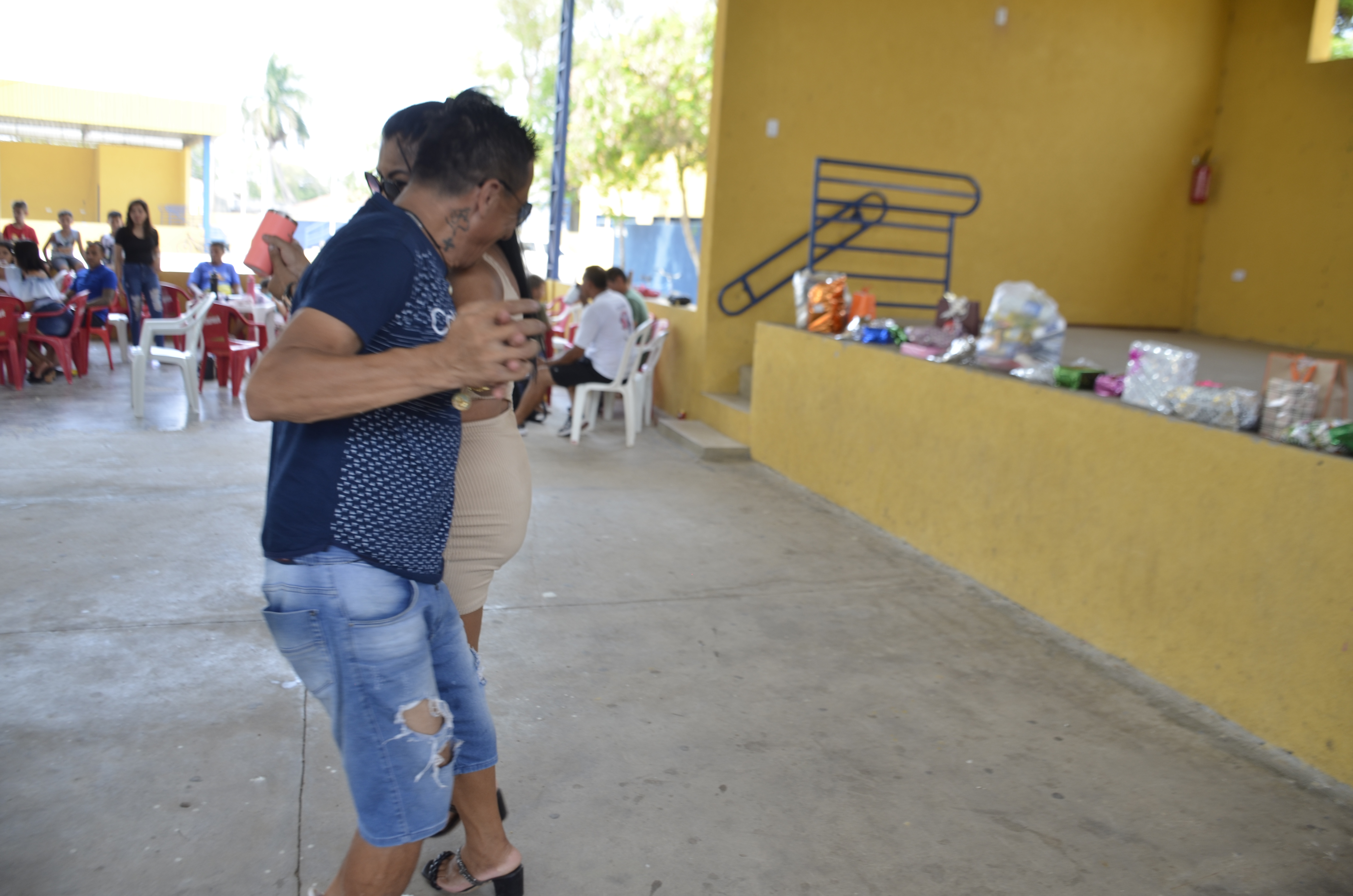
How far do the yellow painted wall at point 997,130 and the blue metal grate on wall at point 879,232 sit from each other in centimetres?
12

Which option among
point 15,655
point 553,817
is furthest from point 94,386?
point 553,817

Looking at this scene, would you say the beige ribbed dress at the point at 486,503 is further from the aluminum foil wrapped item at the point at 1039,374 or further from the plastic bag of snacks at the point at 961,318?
the plastic bag of snacks at the point at 961,318

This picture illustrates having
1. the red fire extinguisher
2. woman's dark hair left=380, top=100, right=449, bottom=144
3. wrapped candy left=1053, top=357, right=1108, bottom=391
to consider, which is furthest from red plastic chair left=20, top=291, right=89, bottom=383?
the red fire extinguisher

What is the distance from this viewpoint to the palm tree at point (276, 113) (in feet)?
180

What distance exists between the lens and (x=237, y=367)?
834cm

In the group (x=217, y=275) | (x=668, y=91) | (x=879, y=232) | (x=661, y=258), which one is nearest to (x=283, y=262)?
(x=879, y=232)

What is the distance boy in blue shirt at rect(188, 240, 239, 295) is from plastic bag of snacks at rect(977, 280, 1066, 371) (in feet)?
25.7

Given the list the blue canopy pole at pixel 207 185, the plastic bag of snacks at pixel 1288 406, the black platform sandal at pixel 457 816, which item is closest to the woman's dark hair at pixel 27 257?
the black platform sandal at pixel 457 816

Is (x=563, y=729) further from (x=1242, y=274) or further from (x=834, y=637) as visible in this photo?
(x=1242, y=274)

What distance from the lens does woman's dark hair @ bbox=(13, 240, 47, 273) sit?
806 cm

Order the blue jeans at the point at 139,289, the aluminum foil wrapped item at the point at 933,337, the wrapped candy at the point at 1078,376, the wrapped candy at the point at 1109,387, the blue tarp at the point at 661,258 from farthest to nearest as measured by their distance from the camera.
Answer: the blue tarp at the point at 661,258
the blue jeans at the point at 139,289
the aluminum foil wrapped item at the point at 933,337
the wrapped candy at the point at 1078,376
the wrapped candy at the point at 1109,387

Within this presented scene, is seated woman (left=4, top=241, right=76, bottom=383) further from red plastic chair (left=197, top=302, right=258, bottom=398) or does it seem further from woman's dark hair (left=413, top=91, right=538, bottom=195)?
woman's dark hair (left=413, top=91, right=538, bottom=195)

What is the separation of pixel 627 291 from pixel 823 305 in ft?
7.96

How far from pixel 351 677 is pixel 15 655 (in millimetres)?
2395
